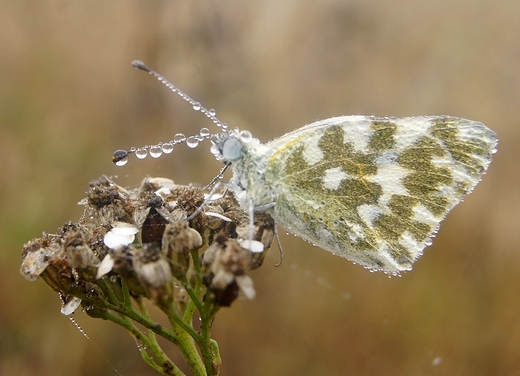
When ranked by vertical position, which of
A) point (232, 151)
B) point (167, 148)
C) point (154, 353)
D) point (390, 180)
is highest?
Answer: point (167, 148)

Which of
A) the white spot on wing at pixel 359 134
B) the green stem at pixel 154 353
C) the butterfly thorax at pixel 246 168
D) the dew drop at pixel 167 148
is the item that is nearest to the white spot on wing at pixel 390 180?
the white spot on wing at pixel 359 134

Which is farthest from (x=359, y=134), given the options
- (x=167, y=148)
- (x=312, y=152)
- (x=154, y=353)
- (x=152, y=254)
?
(x=154, y=353)

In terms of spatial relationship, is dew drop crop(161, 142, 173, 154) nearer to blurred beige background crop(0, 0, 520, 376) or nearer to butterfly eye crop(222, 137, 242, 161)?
butterfly eye crop(222, 137, 242, 161)

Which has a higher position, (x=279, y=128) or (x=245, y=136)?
(x=245, y=136)

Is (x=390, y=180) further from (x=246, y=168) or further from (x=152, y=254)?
(x=152, y=254)

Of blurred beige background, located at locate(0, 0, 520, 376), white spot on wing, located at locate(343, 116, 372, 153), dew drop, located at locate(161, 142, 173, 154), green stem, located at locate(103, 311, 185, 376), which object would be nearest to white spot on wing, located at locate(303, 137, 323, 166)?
white spot on wing, located at locate(343, 116, 372, 153)

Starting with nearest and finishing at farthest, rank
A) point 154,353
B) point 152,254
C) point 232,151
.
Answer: point 152,254, point 154,353, point 232,151

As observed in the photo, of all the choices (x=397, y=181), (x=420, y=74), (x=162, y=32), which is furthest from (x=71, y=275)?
(x=420, y=74)
